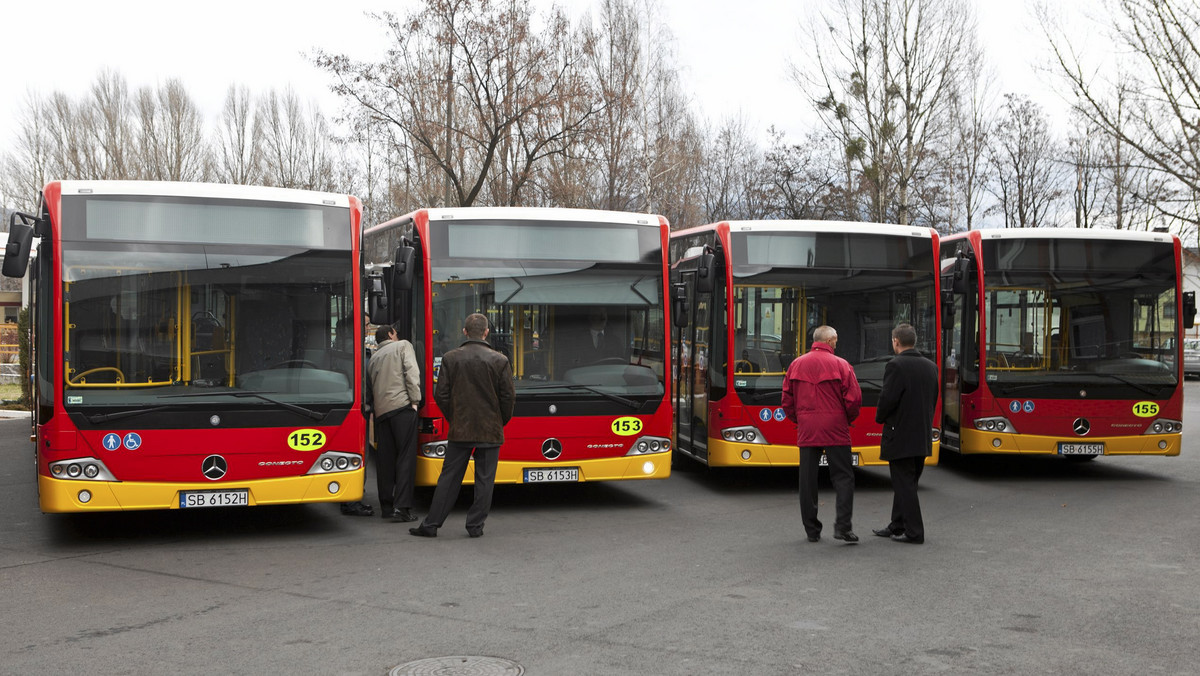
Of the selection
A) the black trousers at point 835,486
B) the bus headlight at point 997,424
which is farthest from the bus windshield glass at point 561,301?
the bus headlight at point 997,424

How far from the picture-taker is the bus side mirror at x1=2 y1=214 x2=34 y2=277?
26.7 ft

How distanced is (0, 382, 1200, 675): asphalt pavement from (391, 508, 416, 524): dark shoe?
0.27 m

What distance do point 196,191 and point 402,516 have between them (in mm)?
3231

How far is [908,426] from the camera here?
9.38m

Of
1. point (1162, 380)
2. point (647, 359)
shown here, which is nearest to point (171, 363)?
point (647, 359)

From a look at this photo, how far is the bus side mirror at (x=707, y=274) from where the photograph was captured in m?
12.0

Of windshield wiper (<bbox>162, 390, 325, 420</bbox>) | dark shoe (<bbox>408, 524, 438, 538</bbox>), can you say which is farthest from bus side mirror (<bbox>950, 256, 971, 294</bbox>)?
windshield wiper (<bbox>162, 390, 325, 420</bbox>)

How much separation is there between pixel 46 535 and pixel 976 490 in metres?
8.99

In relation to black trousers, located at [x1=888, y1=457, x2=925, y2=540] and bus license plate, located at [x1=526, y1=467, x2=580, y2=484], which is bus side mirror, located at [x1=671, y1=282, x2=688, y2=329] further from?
black trousers, located at [x1=888, y1=457, x2=925, y2=540]

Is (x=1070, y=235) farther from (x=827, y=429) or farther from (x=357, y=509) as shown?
(x=357, y=509)

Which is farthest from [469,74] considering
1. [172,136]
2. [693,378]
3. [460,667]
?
[172,136]

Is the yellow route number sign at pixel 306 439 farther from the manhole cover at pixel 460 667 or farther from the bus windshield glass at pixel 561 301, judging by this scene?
the manhole cover at pixel 460 667

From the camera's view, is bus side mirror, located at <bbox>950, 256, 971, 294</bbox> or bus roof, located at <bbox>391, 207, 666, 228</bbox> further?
bus side mirror, located at <bbox>950, 256, 971, 294</bbox>

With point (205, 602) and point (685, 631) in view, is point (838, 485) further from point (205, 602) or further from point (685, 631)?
point (205, 602)
